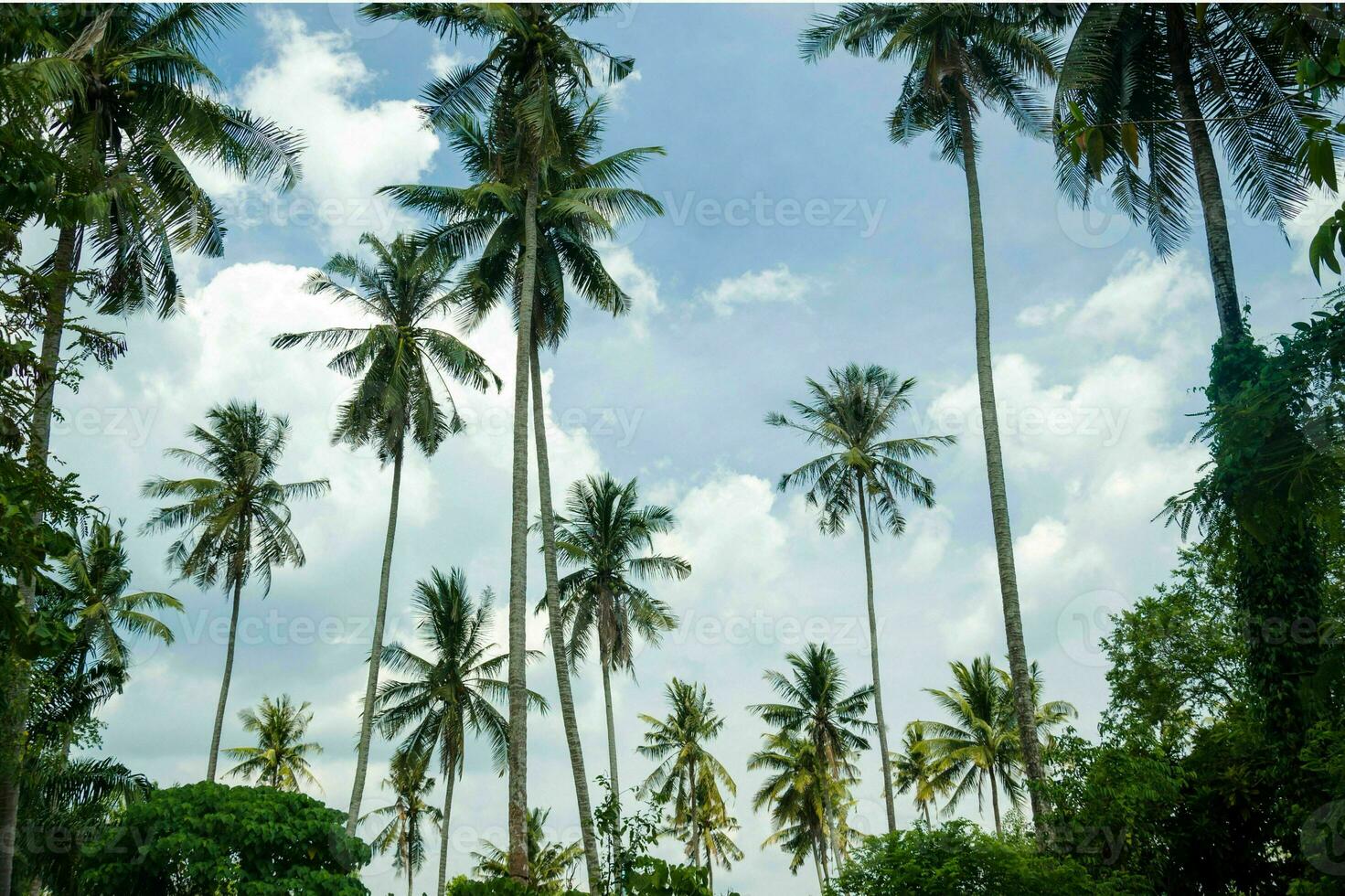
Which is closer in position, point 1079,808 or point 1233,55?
point 1079,808

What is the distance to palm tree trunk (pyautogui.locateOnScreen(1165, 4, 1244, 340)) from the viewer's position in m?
17.0

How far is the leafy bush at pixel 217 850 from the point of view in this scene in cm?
1903

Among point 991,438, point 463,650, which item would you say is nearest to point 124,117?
point 991,438

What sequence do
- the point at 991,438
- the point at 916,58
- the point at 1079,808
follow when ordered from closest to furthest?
the point at 1079,808 → the point at 991,438 → the point at 916,58

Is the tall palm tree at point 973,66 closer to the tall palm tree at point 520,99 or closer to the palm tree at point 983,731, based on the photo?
the tall palm tree at point 520,99

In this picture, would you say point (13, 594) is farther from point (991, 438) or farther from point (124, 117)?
point (991, 438)

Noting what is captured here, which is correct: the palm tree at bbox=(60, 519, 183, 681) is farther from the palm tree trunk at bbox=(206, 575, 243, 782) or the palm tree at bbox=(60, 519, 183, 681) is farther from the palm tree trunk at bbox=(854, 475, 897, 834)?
the palm tree trunk at bbox=(854, 475, 897, 834)

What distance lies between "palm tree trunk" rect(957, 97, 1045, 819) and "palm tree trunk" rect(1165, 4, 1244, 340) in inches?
164

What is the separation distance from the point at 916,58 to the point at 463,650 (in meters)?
24.6

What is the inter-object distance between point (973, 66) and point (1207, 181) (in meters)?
5.59

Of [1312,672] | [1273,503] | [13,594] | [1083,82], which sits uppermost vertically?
[1083,82]

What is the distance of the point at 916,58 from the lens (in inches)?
832

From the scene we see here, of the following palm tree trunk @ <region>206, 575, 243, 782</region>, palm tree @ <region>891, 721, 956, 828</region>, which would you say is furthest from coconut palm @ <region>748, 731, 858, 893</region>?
palm tree trunk @ <region>206, 575, 243, 782</region>

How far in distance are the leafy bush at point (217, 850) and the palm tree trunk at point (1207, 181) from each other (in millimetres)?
19066
